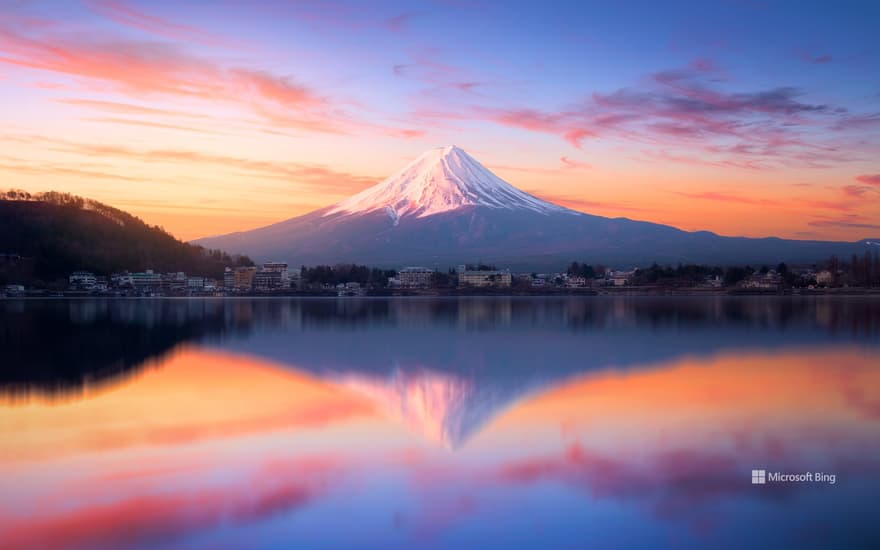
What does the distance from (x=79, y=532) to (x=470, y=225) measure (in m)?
92.1

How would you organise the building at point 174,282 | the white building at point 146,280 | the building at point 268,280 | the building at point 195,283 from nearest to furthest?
the white building at point 146,280
the building at point 174,282
the building at point 195,283
the building at point 268,280

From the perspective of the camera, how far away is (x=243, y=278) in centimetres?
6212

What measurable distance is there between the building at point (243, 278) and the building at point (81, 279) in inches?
437

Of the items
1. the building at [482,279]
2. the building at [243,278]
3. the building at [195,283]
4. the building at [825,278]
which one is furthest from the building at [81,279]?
the building at [825,278]

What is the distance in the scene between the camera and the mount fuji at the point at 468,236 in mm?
85938

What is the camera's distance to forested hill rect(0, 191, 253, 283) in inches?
1962

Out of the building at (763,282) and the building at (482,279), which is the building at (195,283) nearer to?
the building at (482,279)

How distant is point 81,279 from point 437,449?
166 ft

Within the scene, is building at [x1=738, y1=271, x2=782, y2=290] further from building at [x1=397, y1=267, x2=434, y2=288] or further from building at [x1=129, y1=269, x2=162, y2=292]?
building at [x1=129, y1=269, x2=162, y2=292]

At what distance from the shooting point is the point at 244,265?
6869 centimetres

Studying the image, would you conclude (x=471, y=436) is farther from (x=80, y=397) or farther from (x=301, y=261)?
(x=301, y=261)

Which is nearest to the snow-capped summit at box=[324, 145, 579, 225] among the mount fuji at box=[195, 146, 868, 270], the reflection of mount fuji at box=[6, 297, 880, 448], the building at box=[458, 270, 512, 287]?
the mount fuji at box=[195, 146, 868, 270]

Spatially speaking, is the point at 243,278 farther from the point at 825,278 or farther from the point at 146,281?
the point at 825,278

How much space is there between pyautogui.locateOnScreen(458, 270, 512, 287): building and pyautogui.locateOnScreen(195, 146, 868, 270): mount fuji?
20456 mm
